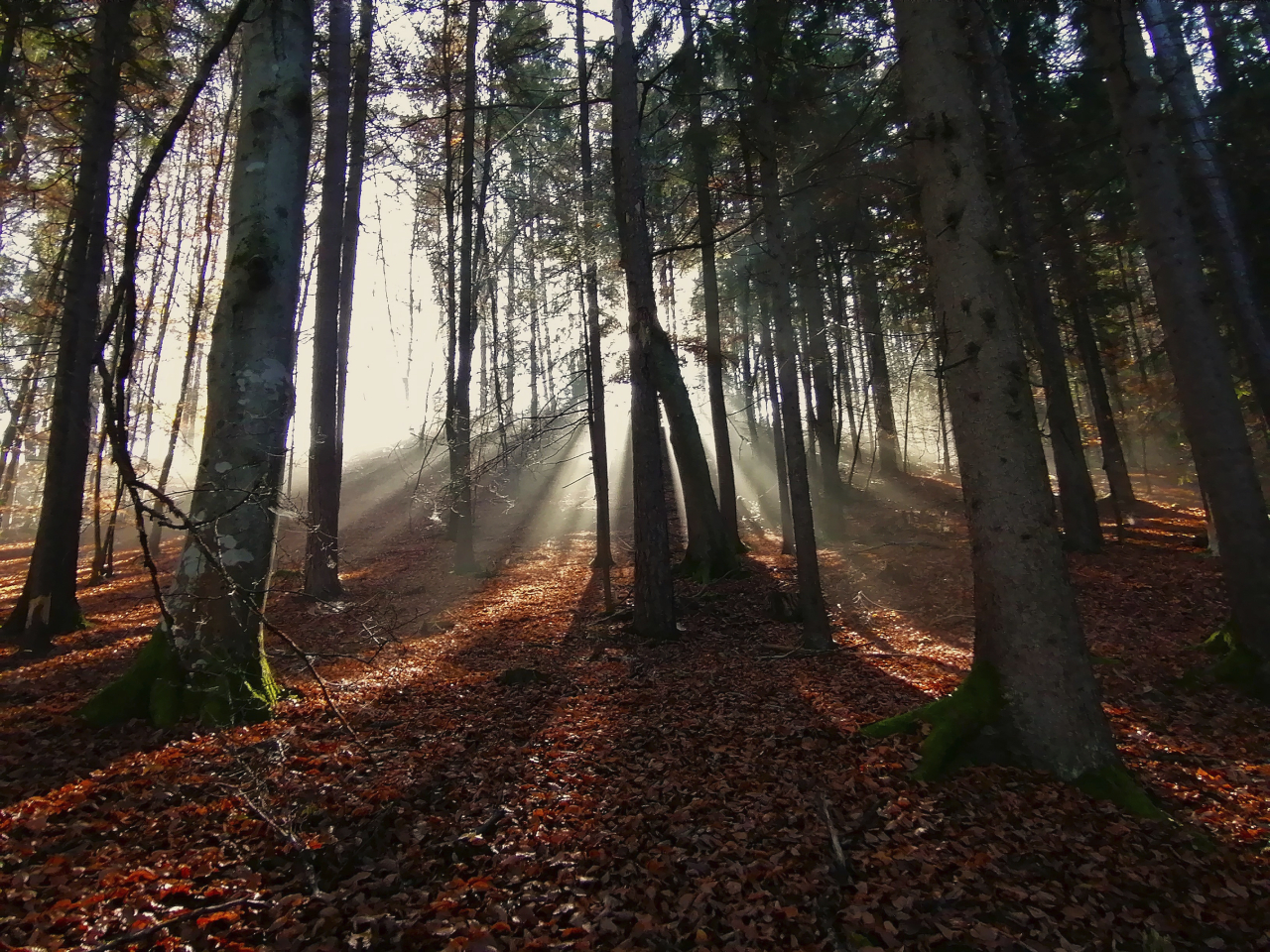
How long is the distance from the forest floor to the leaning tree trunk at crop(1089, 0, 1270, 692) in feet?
3.14

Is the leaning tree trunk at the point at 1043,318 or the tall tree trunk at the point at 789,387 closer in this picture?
the tall tree trunk at the point at 789,387

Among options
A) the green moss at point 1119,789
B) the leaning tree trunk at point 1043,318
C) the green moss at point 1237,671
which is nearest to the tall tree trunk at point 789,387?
the green moss at point 1237,671

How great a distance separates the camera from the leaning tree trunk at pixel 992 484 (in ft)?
15.0

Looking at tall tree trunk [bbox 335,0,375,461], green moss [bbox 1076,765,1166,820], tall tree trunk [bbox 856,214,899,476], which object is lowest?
green moss [bbox 1076,765,1166,820]

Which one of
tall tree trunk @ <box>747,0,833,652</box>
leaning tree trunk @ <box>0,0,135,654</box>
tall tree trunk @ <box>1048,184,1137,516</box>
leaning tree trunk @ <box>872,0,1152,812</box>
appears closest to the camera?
leaning tree trunk @ <box>872,0,1152,812</box>

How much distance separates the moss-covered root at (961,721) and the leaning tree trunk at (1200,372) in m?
3.96

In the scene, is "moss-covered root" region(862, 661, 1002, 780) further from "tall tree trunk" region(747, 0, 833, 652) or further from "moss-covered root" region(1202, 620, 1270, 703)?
"moss-covered root" region(1202, 620, 1270, 703)

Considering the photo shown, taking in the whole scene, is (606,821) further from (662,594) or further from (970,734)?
(662,594)

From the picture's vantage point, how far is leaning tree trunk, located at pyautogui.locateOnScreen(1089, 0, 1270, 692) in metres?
6.57

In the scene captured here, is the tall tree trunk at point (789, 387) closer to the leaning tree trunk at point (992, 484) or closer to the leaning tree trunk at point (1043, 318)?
the leaning tree trunk at point (992, 484)

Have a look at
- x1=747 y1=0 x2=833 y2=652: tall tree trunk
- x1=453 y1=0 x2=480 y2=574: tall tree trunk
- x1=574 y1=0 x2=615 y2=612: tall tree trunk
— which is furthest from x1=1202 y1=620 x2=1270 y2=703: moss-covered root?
x1=453 y1=0 x2=480 y2=574: tall tree trunk

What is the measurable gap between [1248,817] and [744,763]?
3.35 m

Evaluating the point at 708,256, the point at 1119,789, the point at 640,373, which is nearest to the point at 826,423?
the point at 708,256

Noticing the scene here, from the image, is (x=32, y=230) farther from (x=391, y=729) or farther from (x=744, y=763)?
(x=744, y=763)
